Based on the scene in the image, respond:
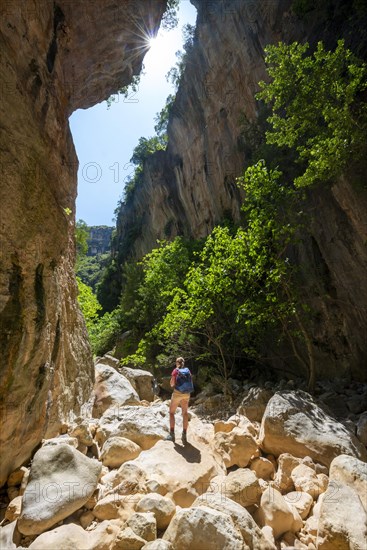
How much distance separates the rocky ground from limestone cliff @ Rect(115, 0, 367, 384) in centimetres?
590

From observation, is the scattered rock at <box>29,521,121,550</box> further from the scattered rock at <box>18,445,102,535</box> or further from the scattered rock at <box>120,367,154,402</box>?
the scattered rock at <box>120,367,154,402</box>

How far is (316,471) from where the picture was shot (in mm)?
5676

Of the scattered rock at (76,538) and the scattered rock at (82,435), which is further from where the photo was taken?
the scattered rock at (82,435)

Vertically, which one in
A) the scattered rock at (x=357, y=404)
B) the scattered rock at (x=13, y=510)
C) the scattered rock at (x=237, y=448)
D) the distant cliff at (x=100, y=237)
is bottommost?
the scattered rock at (x=357, y=404)

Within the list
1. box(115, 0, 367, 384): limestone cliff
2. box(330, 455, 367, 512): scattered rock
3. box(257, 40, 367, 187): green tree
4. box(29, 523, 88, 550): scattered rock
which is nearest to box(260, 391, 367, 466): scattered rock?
box(330, 455, 367, 512): scattered rock

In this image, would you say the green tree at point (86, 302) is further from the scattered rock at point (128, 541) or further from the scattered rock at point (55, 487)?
the scattered rock at point (128, 541)

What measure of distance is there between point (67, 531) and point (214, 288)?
9292mm

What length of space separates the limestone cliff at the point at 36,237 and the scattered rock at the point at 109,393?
0.50 m

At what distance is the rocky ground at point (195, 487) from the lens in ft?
11.7

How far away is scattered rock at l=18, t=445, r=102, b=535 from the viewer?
3.71 metres

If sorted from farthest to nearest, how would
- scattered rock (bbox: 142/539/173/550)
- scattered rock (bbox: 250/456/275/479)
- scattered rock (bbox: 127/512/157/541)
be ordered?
scattered rock (bbox: 250/456/275/479) → scattered rock (bbox: 127/512/157/541) → scattered rock (bbox: 142/539/173/550)

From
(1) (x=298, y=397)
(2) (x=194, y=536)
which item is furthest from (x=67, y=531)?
(1) (x=298, y=397)

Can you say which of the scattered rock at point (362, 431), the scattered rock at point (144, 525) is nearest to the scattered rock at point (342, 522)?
the scattered rock at point (144, 525)

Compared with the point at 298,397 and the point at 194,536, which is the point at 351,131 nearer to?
the point at 298,397
